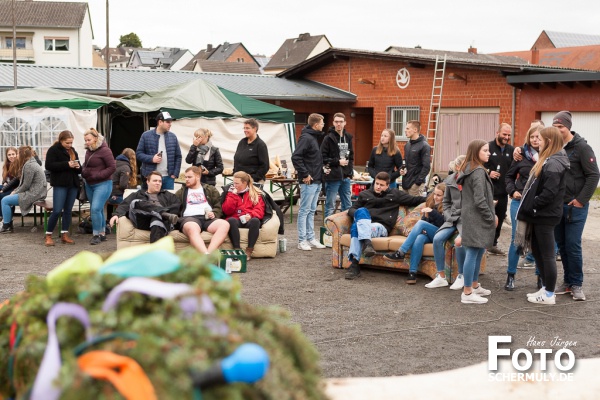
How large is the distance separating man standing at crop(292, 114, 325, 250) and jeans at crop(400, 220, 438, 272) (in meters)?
2.14

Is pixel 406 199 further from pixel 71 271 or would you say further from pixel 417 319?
pixel 71 271

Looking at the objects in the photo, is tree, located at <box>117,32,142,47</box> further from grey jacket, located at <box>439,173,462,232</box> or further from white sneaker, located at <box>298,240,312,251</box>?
grey jacket, located at <box>439,173,462,232</box>

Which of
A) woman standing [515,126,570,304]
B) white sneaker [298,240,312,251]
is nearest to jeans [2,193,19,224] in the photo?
white sneaker [298,240,312,251]

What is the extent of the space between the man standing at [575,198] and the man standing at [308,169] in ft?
12.2

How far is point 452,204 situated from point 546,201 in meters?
1.40

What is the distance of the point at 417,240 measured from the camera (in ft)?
28.8

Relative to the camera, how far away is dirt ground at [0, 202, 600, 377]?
5859mm

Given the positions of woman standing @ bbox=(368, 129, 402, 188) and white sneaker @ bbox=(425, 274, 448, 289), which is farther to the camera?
woman standing @ bbox=(368, 129, 402, 188)

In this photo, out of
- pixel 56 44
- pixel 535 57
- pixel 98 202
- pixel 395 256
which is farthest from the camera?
pixel 56 44

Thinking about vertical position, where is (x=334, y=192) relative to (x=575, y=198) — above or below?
below

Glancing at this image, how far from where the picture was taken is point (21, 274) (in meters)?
9.13

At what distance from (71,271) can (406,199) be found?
7.50 metres

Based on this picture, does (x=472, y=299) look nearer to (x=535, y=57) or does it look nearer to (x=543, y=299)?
(x=543, y=299)

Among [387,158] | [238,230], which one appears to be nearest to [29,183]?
[238,230]
